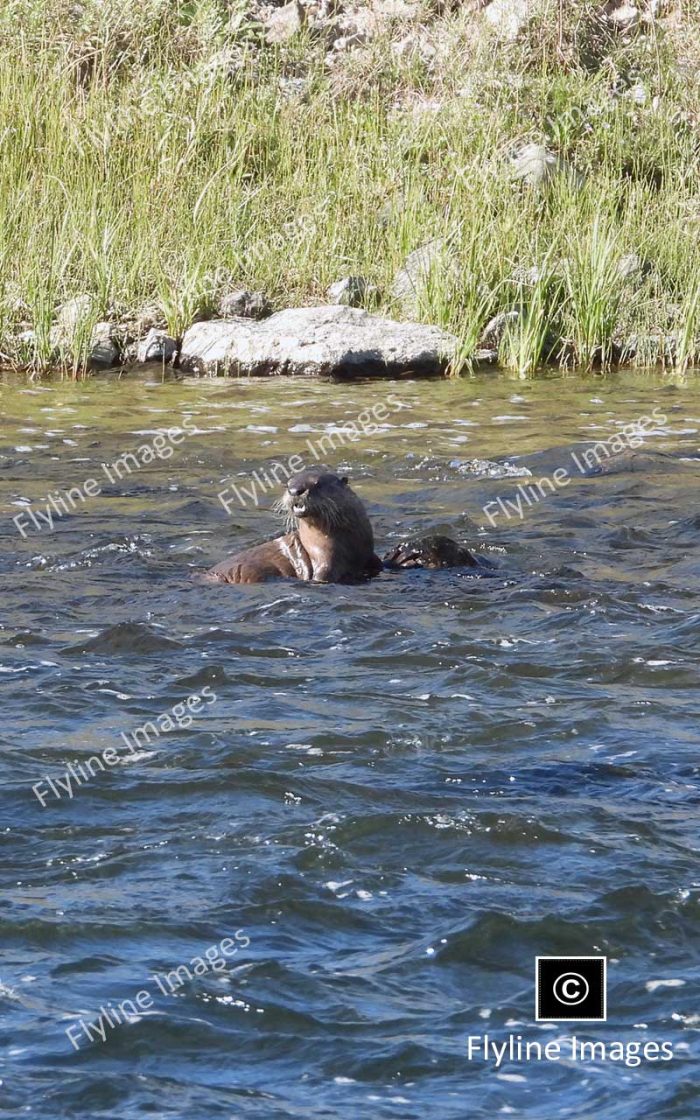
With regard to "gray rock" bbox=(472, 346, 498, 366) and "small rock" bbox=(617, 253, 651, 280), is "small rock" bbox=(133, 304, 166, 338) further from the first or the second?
"small rock" bbox=(617, 253, 651, 280)

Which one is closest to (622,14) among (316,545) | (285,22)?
(285,22)

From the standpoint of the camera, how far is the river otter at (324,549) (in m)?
7.44

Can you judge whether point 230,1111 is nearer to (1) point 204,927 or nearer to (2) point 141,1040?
(2) point 141,1040

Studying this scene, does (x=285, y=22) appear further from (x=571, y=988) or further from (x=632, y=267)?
(x=571, y=988)

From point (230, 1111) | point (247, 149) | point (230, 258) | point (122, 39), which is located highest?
point (122, 39)

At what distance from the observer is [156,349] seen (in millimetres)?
14383

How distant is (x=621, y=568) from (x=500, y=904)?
3.92 m

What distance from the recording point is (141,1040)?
11.3ft

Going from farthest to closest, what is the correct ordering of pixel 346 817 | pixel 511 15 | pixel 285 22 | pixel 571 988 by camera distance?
pixel 285 22 → pixel 511 15 → pixel 346 817 → pixel 571 988

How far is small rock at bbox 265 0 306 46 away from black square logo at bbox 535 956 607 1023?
727 inches

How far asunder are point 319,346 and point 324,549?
6730mm

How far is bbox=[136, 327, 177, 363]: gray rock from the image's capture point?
47.2 feet

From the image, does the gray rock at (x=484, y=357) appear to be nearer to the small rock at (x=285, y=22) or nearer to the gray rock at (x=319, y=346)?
the gray rock at (x=319, y=346)

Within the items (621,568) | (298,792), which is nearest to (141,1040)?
(298,792)
